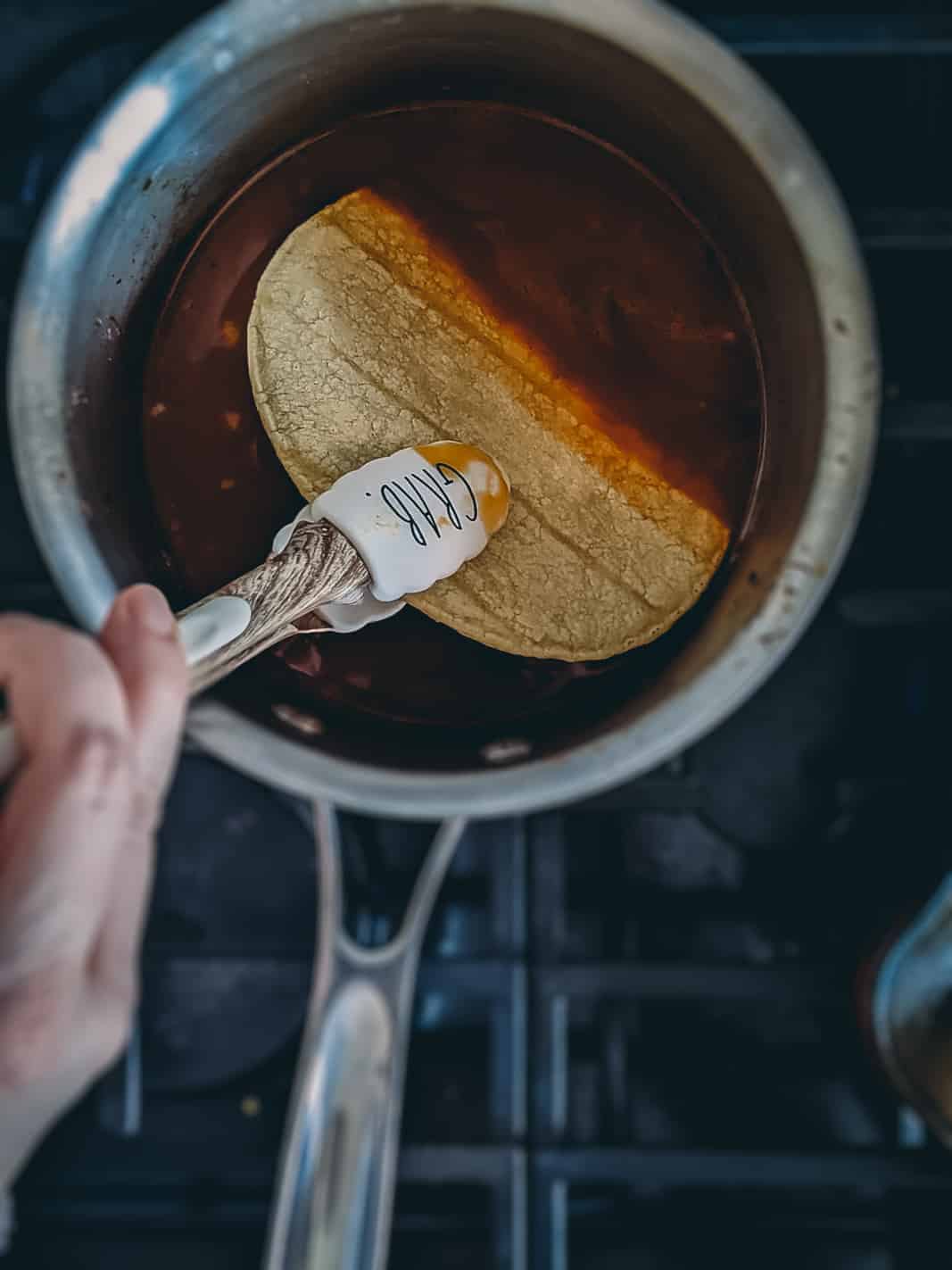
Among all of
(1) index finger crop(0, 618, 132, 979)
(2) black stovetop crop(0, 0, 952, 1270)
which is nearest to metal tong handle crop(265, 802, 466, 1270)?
(2) black stovetop crop(0, 0, 952, 1270)

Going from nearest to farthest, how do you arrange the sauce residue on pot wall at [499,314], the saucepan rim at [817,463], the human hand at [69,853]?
the human hand at [69,853] < the saucepan rim at [817,463] < the sauce residue on pot wall at [499,314]

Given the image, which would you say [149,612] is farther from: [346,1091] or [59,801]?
[346,1091]

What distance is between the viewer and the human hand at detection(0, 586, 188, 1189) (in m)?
0.18

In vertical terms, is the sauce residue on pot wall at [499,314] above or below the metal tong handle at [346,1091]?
above

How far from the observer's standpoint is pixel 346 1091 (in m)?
0.43

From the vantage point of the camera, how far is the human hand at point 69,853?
0.18 metres

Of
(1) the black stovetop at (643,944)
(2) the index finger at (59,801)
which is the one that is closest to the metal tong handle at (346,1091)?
(1) the black stovetop at (643,944)

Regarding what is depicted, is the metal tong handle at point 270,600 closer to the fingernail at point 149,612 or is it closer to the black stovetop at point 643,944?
the fingernail at point 149,612

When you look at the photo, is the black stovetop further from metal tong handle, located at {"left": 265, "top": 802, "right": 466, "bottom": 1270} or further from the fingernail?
the fingernail

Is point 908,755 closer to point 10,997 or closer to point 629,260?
point 629,260

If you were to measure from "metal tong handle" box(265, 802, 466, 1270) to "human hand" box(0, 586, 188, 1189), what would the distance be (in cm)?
23

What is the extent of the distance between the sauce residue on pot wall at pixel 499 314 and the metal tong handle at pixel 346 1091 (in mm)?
70

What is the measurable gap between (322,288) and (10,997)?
33cm

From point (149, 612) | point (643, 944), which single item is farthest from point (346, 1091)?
point (149, 612)
